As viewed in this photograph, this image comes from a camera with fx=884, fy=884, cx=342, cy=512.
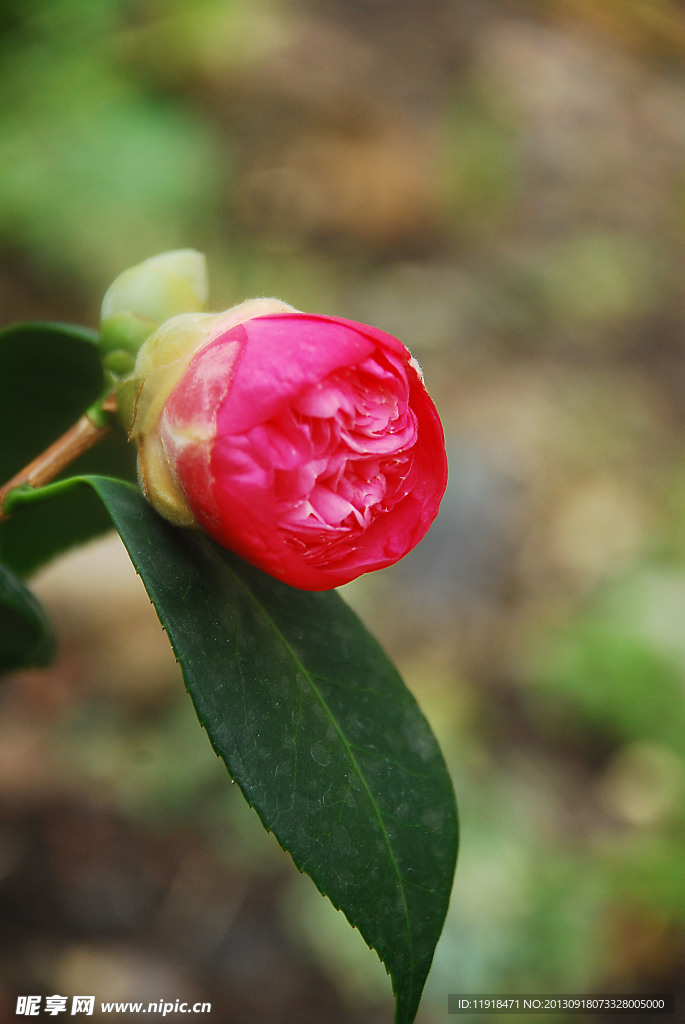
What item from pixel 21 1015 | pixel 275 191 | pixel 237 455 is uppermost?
pixel 237 455

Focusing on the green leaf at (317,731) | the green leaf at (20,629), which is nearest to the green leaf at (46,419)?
the green leaf at (20,629)

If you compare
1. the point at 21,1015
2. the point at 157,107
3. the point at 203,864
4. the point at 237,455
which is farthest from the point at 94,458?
the point at 157,107

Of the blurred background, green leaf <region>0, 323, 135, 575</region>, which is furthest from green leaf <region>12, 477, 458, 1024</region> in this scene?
the blurred background

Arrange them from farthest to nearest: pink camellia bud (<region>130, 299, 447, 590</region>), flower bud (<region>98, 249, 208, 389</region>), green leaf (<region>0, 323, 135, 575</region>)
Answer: green leaf (<region>0, 323, 135, 575</region>)
flower bud (<region>98, 249, 208, 389</region>)
pink camellia bud (<region>130, 299, 447, 590</region>)

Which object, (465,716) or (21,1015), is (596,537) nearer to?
(465,716)

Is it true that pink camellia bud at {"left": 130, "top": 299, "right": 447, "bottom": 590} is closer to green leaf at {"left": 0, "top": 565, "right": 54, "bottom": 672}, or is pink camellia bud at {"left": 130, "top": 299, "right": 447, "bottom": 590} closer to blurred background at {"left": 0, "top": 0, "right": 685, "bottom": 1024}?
green leaf at {"left": 0, "top": 565, "right": 54, "bottom": 672}

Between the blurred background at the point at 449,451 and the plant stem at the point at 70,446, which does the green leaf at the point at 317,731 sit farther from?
the blurred background at the point at 449,451
